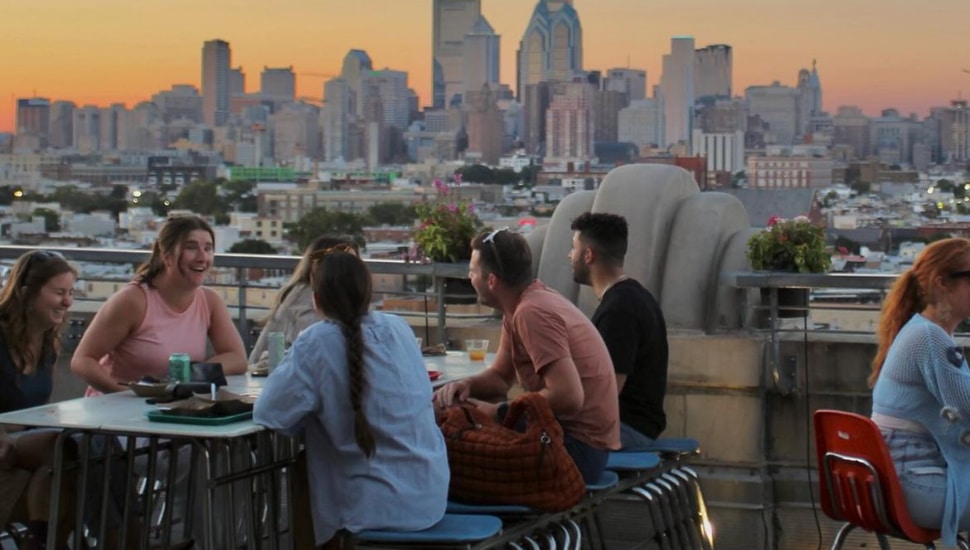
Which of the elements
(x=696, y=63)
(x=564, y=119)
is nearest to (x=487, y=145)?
(x=564, y=119)

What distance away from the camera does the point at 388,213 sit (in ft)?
59.8

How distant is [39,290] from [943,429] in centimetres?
308

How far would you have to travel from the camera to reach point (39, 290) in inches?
211

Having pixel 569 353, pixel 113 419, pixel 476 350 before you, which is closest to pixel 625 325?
pixel 569 353

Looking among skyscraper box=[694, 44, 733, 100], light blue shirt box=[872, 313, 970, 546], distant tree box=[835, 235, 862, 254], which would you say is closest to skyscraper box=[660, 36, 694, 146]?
skyscraper box=[694, 44, 733, 100]

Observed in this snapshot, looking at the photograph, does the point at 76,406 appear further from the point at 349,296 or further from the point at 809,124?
the point at 809,124

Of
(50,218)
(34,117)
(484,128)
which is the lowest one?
(50,218)

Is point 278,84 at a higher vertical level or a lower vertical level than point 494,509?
higher

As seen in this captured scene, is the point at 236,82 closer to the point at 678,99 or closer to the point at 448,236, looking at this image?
the point at 678,99

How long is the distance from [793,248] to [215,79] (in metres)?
23.4

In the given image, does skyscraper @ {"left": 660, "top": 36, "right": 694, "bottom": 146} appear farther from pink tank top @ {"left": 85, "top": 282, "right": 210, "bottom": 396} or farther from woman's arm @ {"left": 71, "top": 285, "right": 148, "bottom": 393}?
woman's arm @ {"left": 71, "top": 285, "right": 148, "bottom": 393}

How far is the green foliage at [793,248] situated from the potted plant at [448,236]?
1429 millimetres

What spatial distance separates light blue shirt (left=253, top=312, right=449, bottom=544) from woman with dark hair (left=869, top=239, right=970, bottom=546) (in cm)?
147

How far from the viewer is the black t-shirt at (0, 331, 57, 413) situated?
5.26m
